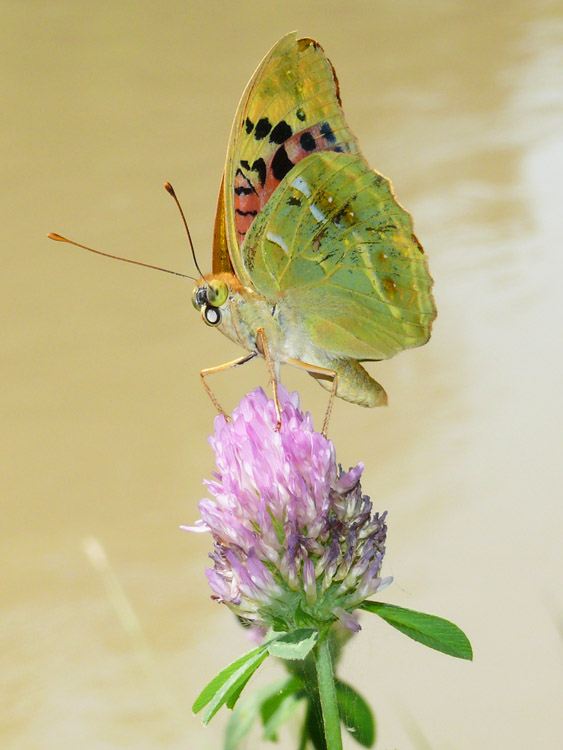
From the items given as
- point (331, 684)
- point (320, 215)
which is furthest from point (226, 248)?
point (331, 684)

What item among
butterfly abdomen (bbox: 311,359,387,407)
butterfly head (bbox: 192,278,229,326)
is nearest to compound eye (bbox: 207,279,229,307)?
butterfly head (bbox: 192,278,229,326)

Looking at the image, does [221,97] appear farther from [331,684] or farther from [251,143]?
[331,684]

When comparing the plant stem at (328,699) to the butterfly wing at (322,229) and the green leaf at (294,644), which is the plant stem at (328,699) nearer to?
the green leaf at (294,644)

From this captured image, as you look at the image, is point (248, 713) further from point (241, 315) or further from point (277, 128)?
point (277, 128)

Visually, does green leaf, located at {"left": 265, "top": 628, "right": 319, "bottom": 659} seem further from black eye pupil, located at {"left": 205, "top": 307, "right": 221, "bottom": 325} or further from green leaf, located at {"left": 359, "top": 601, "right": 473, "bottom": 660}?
black eye pupil, located at {"left": 205, "top": 307, "right": 221, "bottom": 325}

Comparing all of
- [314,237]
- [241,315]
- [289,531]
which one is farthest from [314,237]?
[289,531]
